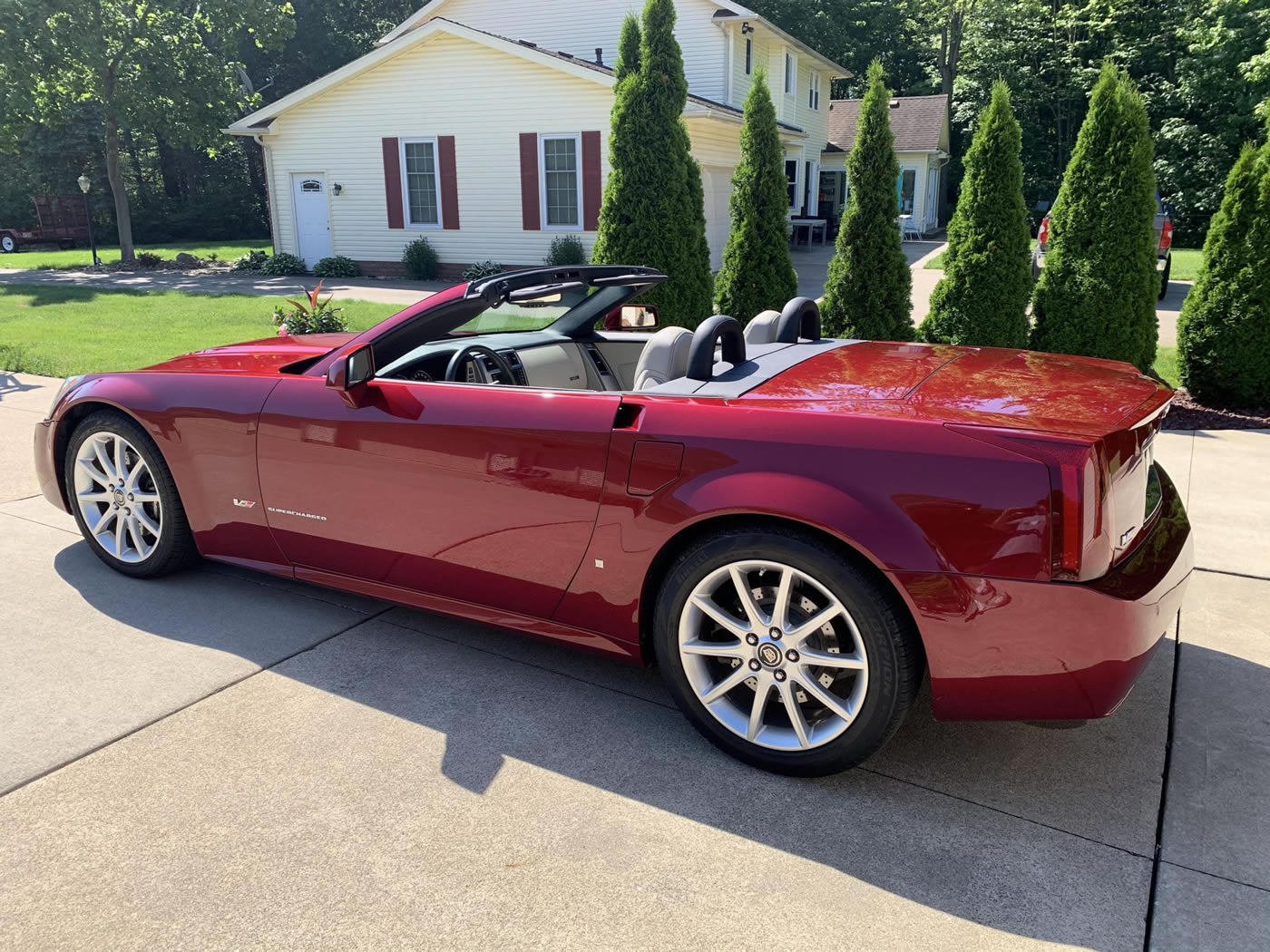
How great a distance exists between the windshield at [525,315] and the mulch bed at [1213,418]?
4808 mm

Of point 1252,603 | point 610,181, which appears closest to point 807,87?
point 610,181

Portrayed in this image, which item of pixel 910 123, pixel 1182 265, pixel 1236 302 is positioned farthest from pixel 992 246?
pixel 910 123

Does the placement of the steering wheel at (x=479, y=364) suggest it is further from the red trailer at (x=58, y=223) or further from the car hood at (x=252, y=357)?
the red trailer at (x=58, y=223)

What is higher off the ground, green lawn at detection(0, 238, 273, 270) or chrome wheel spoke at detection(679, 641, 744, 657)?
green lawn at detection(0, 238, 273, 270)

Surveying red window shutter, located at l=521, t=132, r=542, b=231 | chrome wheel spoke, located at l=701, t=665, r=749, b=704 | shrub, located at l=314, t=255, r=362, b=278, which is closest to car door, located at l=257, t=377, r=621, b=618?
chrome wheel spoke, located at l=701, t=665, r=749, b=704

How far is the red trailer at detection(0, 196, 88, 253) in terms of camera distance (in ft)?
109

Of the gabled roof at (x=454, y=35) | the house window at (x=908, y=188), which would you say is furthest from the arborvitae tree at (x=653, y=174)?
the house window at (x=908, y=188)

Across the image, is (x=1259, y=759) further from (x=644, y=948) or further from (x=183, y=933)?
(x=183, y=933)

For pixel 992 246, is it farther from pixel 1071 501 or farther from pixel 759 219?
pixel 1071 501

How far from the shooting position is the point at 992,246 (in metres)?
7.81

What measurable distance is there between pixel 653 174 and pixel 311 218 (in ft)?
48.7

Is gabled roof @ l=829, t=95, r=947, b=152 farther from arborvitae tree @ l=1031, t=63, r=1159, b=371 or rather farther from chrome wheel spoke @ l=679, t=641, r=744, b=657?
chrome wheel spoke @ l=679, t=641, r=744, b=657

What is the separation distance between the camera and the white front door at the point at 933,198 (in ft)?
118

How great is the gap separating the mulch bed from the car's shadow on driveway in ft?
14.2
